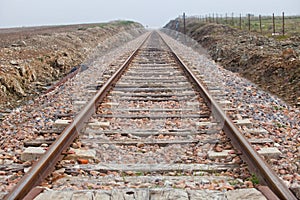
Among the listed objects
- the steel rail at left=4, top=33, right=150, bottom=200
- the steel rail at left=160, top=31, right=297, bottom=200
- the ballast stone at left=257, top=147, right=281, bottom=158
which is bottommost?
the ballast stone at left=257, top=147, right=281, bottom=158

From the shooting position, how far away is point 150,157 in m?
4.14

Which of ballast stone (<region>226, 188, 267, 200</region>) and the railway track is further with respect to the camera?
the railway track

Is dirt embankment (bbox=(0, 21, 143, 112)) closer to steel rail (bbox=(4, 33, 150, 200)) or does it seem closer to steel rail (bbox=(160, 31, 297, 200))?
steel rail (bbox=(4, 33, 150, 200))

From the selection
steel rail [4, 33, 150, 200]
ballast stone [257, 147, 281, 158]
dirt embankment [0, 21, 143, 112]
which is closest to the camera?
steel rail [4, 33, 150, 200]

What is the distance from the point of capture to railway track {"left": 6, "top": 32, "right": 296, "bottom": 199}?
10.5 ft

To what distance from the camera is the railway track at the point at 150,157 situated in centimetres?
321

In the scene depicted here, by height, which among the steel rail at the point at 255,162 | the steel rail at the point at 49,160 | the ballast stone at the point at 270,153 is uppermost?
the steel rail at the point at 49,160

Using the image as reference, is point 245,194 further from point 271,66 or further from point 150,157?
point 271,66

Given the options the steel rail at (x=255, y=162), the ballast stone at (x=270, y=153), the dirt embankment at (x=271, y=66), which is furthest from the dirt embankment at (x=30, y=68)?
the dirt embankment at (x=271, y=66)

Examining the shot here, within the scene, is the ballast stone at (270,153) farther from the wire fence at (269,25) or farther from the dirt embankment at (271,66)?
the wire fence at (269,25)

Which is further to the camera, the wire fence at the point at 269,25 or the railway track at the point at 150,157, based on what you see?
the wire fence at the point at 269,25

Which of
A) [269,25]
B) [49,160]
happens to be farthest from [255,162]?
[269,25]

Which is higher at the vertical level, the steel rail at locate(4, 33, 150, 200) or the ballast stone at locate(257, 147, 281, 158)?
the steel rail at locate(4, 33, 150, 200)

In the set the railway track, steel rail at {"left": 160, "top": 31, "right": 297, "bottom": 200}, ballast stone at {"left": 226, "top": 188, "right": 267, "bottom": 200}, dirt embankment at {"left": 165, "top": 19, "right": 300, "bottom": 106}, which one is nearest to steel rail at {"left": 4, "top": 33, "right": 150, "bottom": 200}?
the railway track
